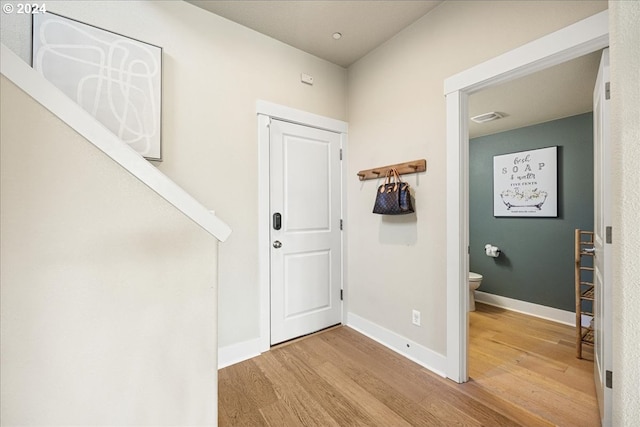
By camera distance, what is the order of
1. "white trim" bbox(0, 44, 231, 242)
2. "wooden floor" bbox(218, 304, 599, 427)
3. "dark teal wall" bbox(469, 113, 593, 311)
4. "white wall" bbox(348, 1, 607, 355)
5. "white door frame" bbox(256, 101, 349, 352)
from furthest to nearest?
"dark teal wall" bbox(469, 113, 593, 311), "white door frame" bbox(256, 101, 349, 352), "white wall" bbox(348, 1, 607, 355), "wooden floor" bbox(218, 304, 599, 427), "white trim" bbox(0, 44, 231, 242)

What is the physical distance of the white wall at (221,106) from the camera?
182 centimetres

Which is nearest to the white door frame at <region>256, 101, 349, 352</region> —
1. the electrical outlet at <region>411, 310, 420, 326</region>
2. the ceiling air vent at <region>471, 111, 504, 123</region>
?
the electrical outlet at <region>411, 310, 420, 326</region>

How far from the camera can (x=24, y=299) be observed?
745mm

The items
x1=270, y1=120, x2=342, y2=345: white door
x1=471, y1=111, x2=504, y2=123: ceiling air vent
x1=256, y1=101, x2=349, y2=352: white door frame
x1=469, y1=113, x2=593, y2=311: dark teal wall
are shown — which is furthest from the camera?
x1=471, y1=111, x2=504, y2=123: ceiling air vent

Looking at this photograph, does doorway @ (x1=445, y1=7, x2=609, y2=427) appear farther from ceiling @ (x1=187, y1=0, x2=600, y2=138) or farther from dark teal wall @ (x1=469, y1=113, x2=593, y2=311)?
dark teal wall @ (x1=469, y1=113, x2=593, y2=311)

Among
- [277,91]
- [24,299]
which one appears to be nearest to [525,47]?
[277,91]

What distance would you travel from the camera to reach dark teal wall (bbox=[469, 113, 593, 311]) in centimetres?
284

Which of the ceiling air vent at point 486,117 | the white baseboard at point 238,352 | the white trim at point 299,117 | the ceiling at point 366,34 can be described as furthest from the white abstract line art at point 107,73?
the ceiling air vent at point 486,117

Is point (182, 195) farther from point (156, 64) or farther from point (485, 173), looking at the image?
point (485, 173)

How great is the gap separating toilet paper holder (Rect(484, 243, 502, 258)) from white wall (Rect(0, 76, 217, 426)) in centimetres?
366

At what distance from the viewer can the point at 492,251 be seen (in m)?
3.48

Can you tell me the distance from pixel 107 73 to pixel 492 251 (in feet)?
13.9

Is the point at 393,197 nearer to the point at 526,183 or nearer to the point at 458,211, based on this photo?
the point at 458,211

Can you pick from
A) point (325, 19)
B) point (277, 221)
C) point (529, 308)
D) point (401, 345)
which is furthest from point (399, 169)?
point (529, 308)
